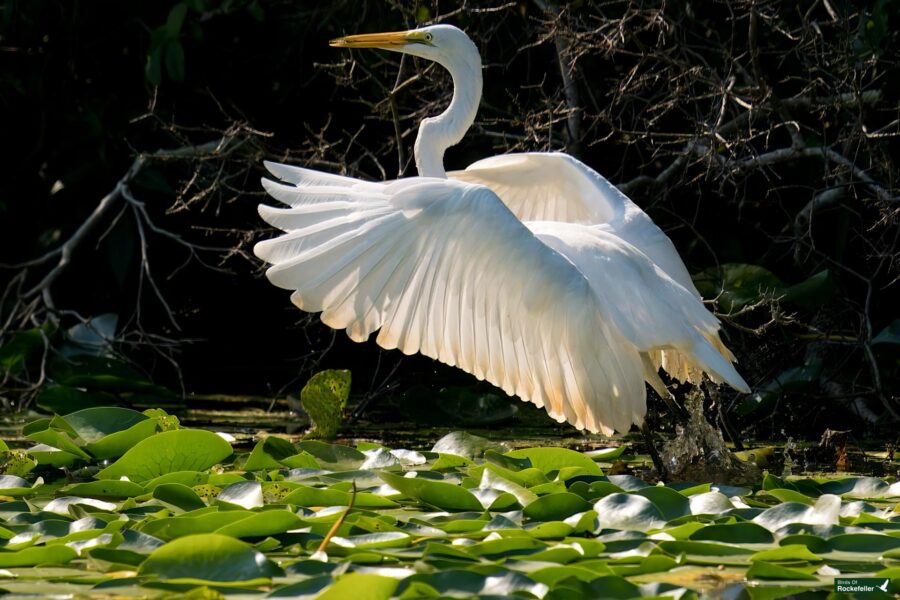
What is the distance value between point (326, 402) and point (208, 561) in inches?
98.4

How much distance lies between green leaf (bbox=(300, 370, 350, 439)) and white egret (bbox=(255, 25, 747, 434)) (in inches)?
48.2

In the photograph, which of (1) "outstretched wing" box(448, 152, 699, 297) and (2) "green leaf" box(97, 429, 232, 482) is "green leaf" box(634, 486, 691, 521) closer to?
(1) "outstretched wing" box(448, 152, 699, 297)

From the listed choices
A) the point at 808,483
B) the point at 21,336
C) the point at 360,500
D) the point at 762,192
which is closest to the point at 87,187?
the point at 21,336

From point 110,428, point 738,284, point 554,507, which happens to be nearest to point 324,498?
point 554,507

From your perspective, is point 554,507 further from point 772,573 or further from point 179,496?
point 179,496

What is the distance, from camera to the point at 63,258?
6445mm

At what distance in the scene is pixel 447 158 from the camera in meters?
6.82

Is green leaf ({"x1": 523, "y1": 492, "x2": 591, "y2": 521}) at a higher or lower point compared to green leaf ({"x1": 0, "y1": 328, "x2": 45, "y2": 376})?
lower

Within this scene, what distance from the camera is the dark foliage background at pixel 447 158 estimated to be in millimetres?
5410

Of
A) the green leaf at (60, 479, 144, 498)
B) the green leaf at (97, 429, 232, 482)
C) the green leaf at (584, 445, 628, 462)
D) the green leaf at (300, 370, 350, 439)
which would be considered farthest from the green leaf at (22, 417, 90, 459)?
the green leaf at (584, 445, 628, 462)

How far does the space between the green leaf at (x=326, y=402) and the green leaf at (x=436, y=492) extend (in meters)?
1.73

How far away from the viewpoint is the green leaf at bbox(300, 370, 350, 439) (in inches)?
207

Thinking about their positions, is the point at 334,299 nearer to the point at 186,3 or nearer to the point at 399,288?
the point at 399,288
